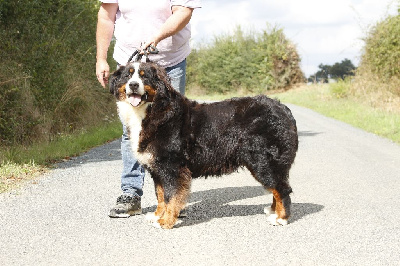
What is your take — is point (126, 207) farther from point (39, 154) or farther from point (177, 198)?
point (39, 154)

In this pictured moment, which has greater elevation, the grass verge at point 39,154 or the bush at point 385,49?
the bush at point 385,49

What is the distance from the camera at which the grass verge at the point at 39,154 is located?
24.6 ft

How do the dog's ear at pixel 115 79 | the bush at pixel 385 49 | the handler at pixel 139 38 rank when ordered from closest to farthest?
the dog's ear at pixel 115 79 → the handler at pixel 139 38 → the bush at pixel 385 49

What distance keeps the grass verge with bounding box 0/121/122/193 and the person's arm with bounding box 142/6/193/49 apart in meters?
2.91

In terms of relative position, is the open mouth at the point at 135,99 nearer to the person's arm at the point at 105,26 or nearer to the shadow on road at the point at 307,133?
the person's arm at the point at 105,26

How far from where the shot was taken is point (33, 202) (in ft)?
19.9

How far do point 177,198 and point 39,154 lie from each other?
4904 millimetres

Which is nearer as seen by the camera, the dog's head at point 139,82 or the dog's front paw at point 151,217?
the dog's head at point 139,82

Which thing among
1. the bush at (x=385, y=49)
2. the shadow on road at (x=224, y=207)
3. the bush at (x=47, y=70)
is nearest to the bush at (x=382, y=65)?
the bush at (x=385, y=49)

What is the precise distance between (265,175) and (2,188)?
3458mm

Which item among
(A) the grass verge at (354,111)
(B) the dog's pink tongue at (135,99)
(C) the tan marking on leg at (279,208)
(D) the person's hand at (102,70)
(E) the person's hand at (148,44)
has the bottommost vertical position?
(A) the grass verge at (354,111)

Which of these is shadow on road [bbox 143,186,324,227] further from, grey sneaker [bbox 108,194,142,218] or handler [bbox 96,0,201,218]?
handler [bbox 96,0,201,218]

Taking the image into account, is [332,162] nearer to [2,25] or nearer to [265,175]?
[265,175]

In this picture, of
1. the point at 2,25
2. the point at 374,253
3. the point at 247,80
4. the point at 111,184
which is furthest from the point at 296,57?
the point at 374,253
